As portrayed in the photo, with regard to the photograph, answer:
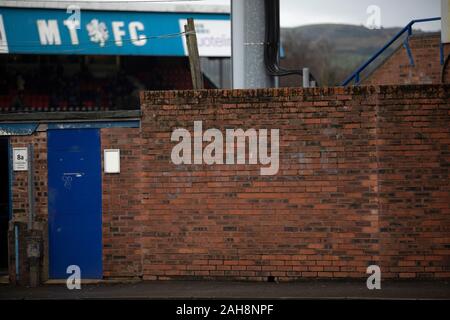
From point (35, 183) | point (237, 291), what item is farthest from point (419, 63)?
point (35, 183)

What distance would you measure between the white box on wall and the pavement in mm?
1883

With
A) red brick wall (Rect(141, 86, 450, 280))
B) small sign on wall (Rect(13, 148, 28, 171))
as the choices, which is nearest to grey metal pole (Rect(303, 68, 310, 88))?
red brick wall (Rect(141, 86, 450, 280))

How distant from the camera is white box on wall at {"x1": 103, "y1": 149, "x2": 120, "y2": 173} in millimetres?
11273

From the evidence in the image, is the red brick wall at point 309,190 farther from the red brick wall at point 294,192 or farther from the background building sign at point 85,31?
the background building sign at point 85,31

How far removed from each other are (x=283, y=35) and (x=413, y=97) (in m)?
67.4

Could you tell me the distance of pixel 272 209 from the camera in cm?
1086

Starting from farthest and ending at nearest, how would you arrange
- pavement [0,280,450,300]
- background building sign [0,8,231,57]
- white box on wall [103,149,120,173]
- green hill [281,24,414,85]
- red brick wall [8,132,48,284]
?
green hill [281,24,414,85] < background building sign [0,8,231,57] < red brick wall [8,132,48,284] < white box on wall [103,149,120,173] < pavement [0,280,450,300]

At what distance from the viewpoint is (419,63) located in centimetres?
1516

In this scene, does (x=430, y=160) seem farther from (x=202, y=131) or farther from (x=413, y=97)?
(x=202, y=131)

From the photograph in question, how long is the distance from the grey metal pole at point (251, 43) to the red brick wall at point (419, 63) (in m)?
4.36

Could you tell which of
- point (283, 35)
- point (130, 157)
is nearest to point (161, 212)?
point (130, 157)

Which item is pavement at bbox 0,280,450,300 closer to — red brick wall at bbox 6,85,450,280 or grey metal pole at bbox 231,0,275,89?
red brick wall at bbox 6,85,450,280

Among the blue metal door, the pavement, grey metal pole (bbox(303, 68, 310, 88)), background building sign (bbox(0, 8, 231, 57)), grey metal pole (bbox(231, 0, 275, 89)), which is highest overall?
background building sign (bbox(0, 8, 231, 57))

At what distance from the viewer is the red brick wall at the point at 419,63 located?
48.8 feet
